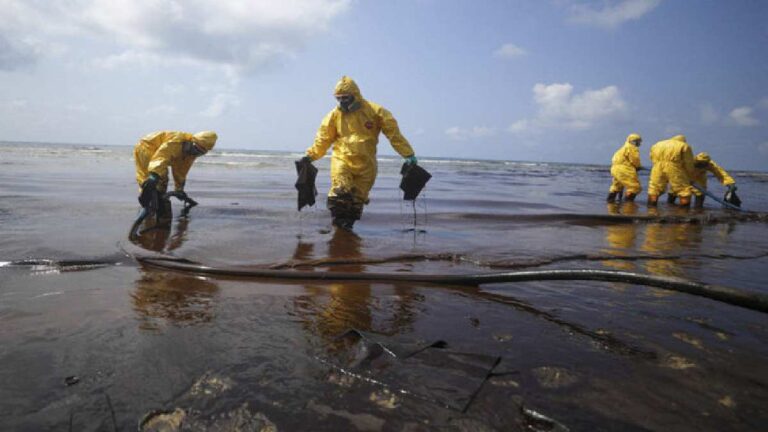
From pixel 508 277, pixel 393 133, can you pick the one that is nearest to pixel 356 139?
pixel 393 133

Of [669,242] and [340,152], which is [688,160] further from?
[340,152]

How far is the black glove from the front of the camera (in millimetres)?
5078

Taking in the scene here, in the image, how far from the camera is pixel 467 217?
7.81 metres

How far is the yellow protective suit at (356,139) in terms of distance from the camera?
228 inches

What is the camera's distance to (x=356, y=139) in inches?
229

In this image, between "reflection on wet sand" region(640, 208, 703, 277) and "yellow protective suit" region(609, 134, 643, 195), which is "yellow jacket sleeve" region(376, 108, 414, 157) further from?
"yellow protective suit" region(609, 134, 643, 195)

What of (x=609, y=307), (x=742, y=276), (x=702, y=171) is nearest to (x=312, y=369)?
(x=609, y=307)

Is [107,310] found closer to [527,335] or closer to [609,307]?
[527,335]

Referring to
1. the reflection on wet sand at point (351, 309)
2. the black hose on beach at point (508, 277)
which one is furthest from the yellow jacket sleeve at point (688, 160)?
the reflection on wet sand at point (351, 309)

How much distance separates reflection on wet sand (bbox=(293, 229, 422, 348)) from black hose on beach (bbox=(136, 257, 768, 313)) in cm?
13

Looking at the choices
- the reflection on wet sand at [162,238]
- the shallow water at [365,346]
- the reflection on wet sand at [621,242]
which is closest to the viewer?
the shallow water at [365,346]

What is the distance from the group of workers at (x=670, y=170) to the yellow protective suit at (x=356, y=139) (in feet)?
27.9

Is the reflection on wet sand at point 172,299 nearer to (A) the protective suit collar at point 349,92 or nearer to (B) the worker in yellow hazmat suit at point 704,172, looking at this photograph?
(A) the protective suit collar at point 349,92

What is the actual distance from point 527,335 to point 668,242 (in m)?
4.45
